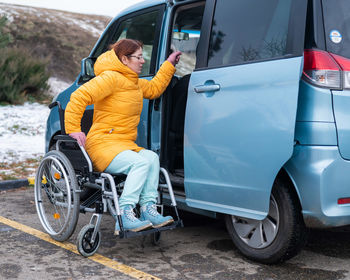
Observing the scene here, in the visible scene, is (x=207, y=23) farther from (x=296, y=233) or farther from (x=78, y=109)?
(x=296, y=233)

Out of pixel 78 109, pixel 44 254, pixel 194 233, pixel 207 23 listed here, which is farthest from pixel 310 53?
pixel 44 254

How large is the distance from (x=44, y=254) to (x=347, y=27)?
259 cm

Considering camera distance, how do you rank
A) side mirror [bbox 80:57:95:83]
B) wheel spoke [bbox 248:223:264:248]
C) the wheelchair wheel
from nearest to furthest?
wheel spoke [bbox 248:223:264:248]
the wheelchair wheel
side mirror [bbox 80:57:95:83]

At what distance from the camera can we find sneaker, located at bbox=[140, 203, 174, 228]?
3.58m

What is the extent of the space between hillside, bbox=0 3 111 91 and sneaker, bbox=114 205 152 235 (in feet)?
45.0

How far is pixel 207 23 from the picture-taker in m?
3.69

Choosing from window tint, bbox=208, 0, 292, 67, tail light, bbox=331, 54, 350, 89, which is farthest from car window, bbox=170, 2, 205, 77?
tail light, bbox=331, 54, 350, 89

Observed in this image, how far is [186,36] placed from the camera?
4.53 m

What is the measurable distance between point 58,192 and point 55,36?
19.1 meters

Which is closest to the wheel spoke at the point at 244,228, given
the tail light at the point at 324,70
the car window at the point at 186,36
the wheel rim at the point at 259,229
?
the wheel rim at the point at 259,229

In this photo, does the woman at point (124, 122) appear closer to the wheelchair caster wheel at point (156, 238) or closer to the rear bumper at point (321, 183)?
the wheelchair caster wheel at point (156, 238)

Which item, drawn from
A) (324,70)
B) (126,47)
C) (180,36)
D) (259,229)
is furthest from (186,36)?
(259,229)

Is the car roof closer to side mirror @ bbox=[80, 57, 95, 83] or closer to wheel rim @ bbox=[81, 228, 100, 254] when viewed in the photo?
side mirror @ bbox=[80, 57, 95, 83]

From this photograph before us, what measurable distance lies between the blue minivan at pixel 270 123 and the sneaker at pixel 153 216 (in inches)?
9.6
